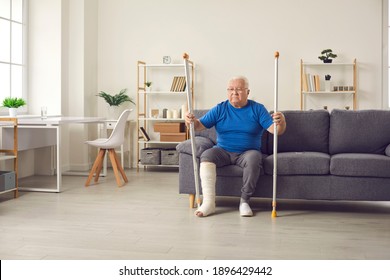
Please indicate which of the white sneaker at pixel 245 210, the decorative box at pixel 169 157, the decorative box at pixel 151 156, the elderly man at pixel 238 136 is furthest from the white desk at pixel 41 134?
the white sneaker at pixel 245 210

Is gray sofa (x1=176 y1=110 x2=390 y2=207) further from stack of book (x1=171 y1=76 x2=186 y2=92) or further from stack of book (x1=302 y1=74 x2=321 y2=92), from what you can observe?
stack of book (x1=171 y1=76 x2=186 y2=92)

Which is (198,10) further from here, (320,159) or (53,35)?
(320,159)

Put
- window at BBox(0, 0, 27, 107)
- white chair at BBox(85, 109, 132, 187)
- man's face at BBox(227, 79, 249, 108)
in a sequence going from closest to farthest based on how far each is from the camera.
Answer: man's face at BBox(227, 79, 249, 108) → white chair at BBox(85, 109, 132, 187) → window at BBox(0, 0, 27, 107)

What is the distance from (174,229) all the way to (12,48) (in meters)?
3.70

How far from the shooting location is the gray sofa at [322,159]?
4.00 m

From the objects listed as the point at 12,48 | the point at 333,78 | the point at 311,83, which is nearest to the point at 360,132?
the point at 311,83

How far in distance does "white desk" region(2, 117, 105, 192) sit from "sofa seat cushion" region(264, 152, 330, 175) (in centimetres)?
203

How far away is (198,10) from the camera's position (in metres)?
6.96

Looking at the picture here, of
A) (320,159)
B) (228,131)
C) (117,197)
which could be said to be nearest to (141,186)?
(117,197)

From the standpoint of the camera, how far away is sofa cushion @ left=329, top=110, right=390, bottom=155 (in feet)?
14.3

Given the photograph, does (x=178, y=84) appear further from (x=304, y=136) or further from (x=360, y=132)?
(x=360, y=132)

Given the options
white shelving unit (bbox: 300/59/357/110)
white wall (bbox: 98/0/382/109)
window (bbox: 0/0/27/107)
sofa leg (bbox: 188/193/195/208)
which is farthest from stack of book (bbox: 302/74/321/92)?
window (bbox: 0/0/27/107)

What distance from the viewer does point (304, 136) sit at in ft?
14.7

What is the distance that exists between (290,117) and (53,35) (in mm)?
3323
